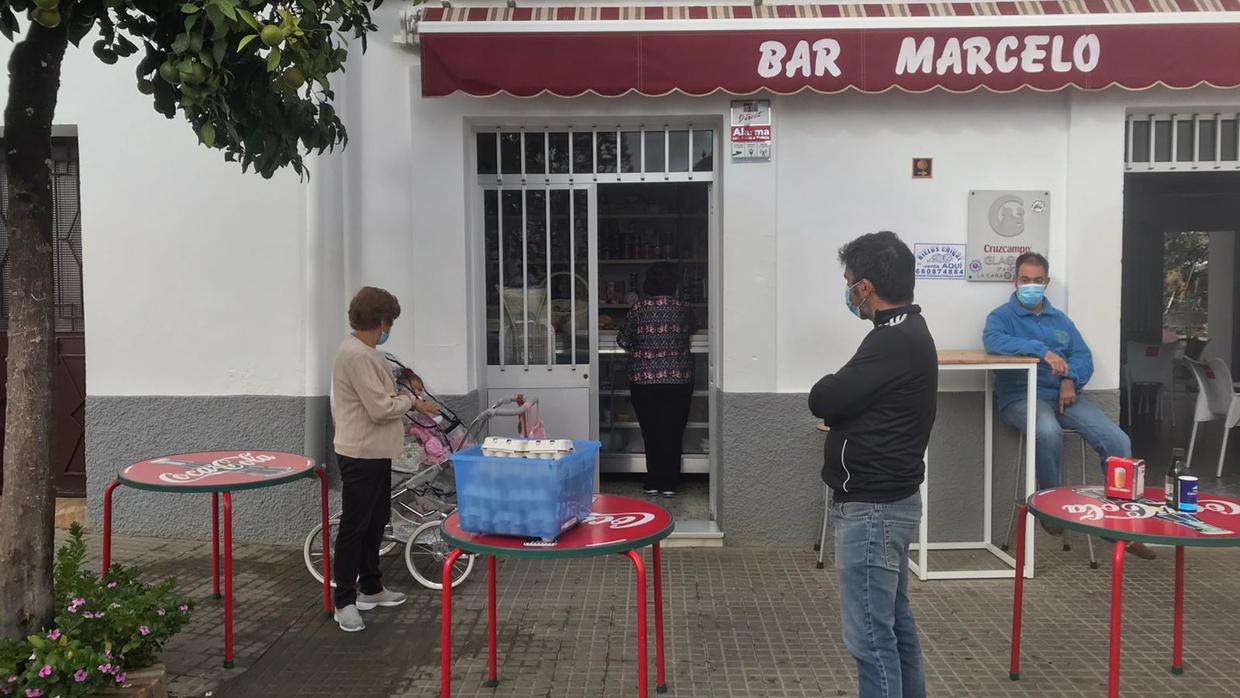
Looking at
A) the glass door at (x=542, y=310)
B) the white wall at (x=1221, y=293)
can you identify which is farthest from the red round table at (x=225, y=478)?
the white wall at (x=1221, y=293)

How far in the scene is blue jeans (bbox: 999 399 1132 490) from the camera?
5.50 meters

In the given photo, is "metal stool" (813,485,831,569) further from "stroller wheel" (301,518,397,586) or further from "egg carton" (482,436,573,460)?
"egg carton" (482,436,573,460)

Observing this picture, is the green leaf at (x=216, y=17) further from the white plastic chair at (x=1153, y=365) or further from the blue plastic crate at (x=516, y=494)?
the white plastic chair at (x=1153, y=365)

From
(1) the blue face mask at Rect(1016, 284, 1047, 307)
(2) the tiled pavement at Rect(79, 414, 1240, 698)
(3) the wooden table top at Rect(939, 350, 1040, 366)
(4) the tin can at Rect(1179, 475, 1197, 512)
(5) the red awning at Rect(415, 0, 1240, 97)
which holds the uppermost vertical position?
(5) the red awning at Rect(415, 0, 1240, 97)

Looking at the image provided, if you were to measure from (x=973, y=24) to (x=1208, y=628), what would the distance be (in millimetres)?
3611

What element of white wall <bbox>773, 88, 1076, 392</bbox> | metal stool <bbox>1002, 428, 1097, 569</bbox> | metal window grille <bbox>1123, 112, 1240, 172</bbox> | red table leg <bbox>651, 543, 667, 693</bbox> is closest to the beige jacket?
red table leg <bbox>651, 543, 667, 693</bbox>

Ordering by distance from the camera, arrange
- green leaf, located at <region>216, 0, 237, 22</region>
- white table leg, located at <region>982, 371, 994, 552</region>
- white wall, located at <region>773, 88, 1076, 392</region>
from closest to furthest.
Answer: green leaf, located at <region>216, 0, 237, 22</region> → white table leg, located at <region>982, 371, 994, 552</region> → white wall, located at <region>773, 88, 1076, 392</region>

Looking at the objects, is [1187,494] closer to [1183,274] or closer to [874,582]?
[874,582]

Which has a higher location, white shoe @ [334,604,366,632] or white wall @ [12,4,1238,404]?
white wall @ [12,4,1238,404]

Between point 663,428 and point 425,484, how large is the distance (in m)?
2.40

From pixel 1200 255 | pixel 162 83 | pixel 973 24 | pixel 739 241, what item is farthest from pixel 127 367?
pixel 1200 255

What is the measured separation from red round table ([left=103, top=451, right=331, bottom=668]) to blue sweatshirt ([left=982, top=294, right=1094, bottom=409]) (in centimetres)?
410

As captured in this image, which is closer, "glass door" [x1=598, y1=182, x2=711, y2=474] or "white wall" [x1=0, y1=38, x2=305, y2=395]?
"white wall" [x1=0, y1=38, x2=305, y2=395]

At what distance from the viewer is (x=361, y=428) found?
462 cm
